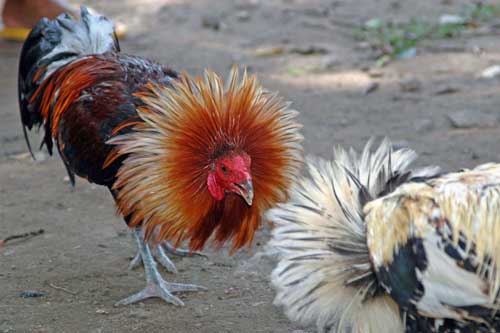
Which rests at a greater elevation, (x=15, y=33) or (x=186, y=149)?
(x=186, y=149)

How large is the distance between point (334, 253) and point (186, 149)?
99 centimetres

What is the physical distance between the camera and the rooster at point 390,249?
9.57ft

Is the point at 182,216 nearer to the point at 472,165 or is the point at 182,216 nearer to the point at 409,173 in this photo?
the point at 409,173

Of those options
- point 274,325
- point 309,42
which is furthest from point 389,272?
point 309,42

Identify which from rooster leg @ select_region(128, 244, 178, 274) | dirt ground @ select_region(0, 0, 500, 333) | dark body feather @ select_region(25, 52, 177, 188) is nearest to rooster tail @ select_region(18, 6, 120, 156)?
dark body feather @ select_region(25, 52, 177, 188)

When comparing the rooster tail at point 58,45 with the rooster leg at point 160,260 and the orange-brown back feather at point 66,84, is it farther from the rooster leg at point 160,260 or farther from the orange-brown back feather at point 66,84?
the rooster leg at point 160,260

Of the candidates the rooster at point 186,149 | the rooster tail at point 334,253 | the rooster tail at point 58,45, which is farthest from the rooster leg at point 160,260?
the rooster tail at point 334,253

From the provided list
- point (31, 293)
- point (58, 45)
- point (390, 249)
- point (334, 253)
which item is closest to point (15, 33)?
point (58, 45)

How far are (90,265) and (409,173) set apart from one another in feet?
7.10

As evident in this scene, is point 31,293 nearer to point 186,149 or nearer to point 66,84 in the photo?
point 66,84

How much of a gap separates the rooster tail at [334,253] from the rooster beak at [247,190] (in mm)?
205

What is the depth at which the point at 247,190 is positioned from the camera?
11.9 ft

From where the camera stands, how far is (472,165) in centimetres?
554

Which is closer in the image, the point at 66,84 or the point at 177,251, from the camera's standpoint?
the point at 66,84
